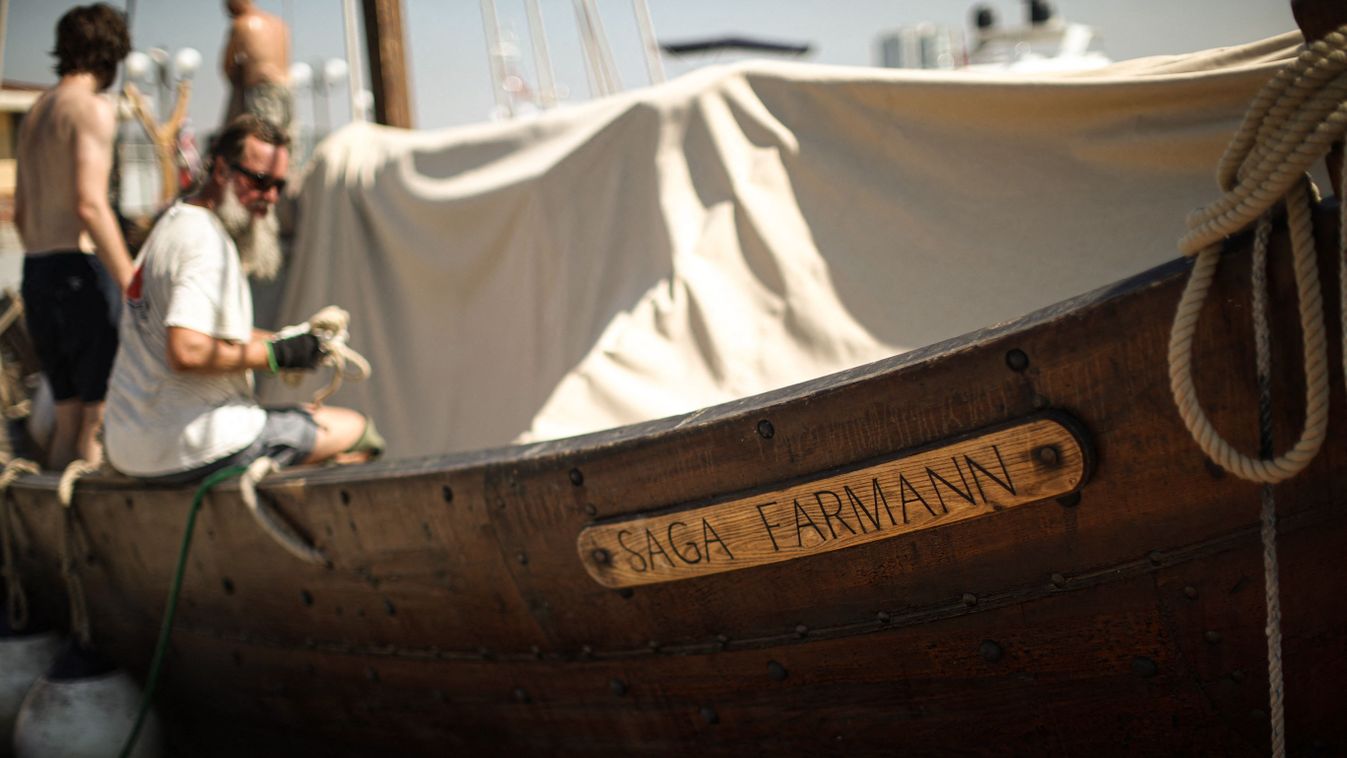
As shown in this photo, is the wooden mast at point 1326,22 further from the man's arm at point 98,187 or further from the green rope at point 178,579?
the man's arm at point 98,187

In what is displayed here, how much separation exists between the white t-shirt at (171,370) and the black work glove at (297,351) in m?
0.08

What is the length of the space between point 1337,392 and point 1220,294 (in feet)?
0.65

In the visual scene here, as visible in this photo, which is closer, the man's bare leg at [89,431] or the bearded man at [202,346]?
the bearded man at [202,346]

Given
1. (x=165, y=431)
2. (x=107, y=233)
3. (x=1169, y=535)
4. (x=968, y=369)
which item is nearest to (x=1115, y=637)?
(x=1169, y=535)

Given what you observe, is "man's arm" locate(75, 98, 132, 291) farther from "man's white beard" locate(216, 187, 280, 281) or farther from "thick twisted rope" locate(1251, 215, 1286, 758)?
"thick twisted rope" locate(1251, 215, 1286, 758)

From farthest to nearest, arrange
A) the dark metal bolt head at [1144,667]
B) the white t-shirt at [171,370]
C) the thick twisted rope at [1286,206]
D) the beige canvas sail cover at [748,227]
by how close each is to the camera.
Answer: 1. the white t-shirt at [171,370]
2. the beige canvas sail cover at [748,227]
3. the dark metal bolt head at [1144,667]
4. the thick twisted rope at [1286,206]

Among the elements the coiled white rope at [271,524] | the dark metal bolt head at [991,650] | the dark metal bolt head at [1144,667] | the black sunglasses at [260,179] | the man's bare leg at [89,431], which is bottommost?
the dark metal bolt head at [1144,667]

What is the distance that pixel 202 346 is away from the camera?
2.59 m

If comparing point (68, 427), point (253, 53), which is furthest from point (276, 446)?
point (253, 53)

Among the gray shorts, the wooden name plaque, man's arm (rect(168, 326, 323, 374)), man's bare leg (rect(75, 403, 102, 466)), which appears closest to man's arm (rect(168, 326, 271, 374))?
man's arm (rect(168, 326, 323, 374))

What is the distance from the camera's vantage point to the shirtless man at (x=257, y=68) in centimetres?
454

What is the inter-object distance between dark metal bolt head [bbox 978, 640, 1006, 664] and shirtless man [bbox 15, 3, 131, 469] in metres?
2.78

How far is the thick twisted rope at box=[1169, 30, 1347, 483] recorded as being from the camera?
1.28 m

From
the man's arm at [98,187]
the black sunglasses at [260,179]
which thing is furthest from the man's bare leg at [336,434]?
the man's arm at [98,187]
